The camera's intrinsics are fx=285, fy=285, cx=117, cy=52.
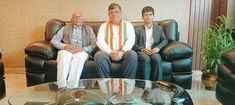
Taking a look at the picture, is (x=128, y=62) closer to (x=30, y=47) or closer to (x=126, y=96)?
(x=126, y=96)

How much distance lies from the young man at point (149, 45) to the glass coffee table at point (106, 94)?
63 cm

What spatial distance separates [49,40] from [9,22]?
33.7 inches

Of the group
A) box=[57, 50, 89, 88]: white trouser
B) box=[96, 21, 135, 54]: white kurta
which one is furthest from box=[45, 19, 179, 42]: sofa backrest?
box=[57, 50, 89, 88]: white trouser

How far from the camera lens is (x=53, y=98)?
2.17 metres

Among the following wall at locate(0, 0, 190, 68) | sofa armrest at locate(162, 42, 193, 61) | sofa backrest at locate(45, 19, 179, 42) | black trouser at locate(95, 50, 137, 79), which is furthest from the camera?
wall at locate(0, 0, 190, 68)

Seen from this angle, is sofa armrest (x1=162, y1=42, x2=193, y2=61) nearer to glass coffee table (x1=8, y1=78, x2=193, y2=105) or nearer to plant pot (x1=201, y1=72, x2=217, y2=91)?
plant pot (x1=201, y1=72, x2=217, y2=91)

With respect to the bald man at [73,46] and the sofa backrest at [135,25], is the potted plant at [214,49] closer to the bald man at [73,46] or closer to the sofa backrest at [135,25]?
the sofa backrest at [135,25]

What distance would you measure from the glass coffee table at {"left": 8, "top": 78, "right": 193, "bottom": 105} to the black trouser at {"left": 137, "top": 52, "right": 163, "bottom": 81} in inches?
24.2

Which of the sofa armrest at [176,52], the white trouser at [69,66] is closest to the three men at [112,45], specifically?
the white trouser at [69,66]

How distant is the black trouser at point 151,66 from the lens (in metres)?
3.11

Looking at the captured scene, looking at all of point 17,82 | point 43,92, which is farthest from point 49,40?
point 43,92

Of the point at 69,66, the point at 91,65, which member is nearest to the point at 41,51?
the point at 69,66

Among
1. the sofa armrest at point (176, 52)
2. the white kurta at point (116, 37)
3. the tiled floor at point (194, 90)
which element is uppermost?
the white kurta at point (116, 37)

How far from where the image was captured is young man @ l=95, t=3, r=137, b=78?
3.09 meters
